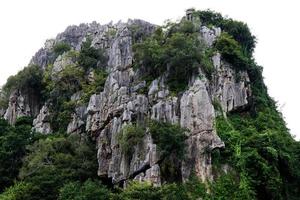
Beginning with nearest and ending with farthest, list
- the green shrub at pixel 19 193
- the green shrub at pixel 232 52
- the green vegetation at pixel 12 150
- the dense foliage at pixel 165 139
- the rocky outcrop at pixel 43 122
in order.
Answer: the dense foliage at pixel 165 139 < the green shrub at pixel 19 193 < the green vegetation at pixel 12 150 < the green shrub at pixel 232 52 < the rocky outcrop at pixel 43 122

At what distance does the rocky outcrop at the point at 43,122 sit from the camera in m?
44.1

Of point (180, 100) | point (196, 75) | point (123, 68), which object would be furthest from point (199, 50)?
point (123, 68)

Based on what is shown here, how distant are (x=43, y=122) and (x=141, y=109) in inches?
438

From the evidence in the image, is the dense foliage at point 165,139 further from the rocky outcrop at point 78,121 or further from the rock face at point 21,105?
the rock face at point 21,105

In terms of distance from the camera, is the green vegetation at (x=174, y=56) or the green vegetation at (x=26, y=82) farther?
the green vegetation at (x=26, y=82)

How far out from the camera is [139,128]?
3478 centimetres

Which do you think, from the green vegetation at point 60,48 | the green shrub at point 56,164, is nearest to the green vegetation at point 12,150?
the green shrub at point 56,164

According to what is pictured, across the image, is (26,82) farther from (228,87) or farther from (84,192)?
(84,192)

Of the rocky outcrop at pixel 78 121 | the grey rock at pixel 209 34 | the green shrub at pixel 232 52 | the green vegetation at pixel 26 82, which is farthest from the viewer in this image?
the green vegetation at pixel 26 82

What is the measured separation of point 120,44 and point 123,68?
11.5 feet

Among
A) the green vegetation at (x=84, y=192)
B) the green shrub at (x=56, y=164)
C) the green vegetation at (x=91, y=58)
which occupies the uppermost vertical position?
the green vegetation at (x=91, y=58)

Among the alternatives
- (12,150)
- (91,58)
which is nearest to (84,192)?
(12,150)

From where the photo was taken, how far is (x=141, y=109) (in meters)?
37.4

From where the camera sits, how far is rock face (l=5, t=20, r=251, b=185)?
33500mm
